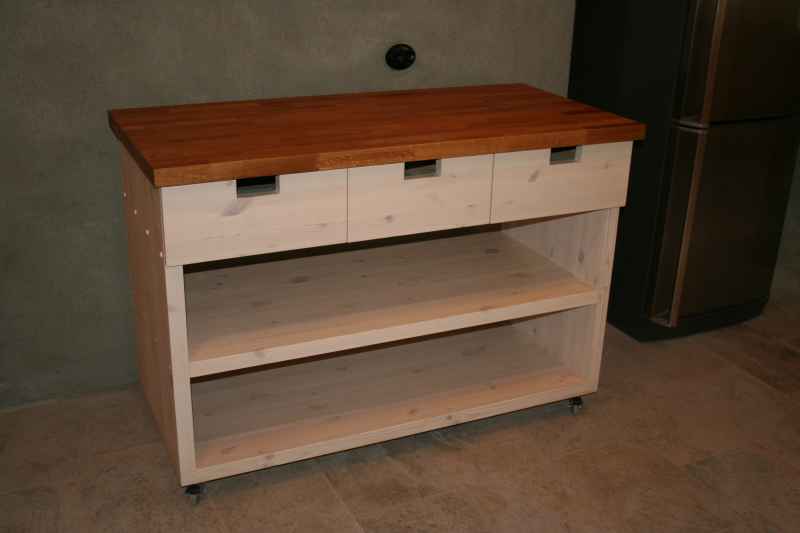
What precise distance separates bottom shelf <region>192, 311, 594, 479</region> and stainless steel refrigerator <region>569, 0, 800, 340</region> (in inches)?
20.4

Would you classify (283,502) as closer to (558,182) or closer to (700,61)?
(558,182)

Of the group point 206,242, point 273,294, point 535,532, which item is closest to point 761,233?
point 535,532

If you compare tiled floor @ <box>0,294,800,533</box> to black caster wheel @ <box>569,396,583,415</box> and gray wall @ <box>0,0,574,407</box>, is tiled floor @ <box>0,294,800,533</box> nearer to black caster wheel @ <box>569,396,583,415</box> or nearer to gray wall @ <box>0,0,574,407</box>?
black caster wheel @ <box>569,396,583,415</box>

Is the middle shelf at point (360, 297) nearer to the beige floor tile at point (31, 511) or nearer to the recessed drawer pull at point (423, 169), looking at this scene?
the recessed drawer pull at point (423, 169)

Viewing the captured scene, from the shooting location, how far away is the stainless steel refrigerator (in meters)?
2.52

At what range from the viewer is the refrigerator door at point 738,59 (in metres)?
2.46

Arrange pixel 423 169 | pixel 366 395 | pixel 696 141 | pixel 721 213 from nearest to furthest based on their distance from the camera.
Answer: pixel 423 169
pixel 366 395
pixel 696 141
pixel 721 213

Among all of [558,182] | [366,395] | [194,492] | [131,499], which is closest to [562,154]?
[558,182]

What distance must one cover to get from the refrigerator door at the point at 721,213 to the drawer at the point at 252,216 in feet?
4.07

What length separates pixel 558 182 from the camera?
218 cm

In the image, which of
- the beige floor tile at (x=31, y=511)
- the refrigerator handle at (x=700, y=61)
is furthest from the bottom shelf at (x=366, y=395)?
the refrigerator handle at (x=700, y=61)

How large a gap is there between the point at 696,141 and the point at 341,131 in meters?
1.16

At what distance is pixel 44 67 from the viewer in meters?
2.16

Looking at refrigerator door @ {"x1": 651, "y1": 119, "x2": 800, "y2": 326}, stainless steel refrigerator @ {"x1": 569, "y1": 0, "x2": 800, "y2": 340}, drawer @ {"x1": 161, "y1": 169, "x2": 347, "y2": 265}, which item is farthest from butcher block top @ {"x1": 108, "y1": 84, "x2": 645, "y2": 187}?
refrigerator door @ {"x1": 651, "y1": 119, "x2": 800, "y2": 326}
